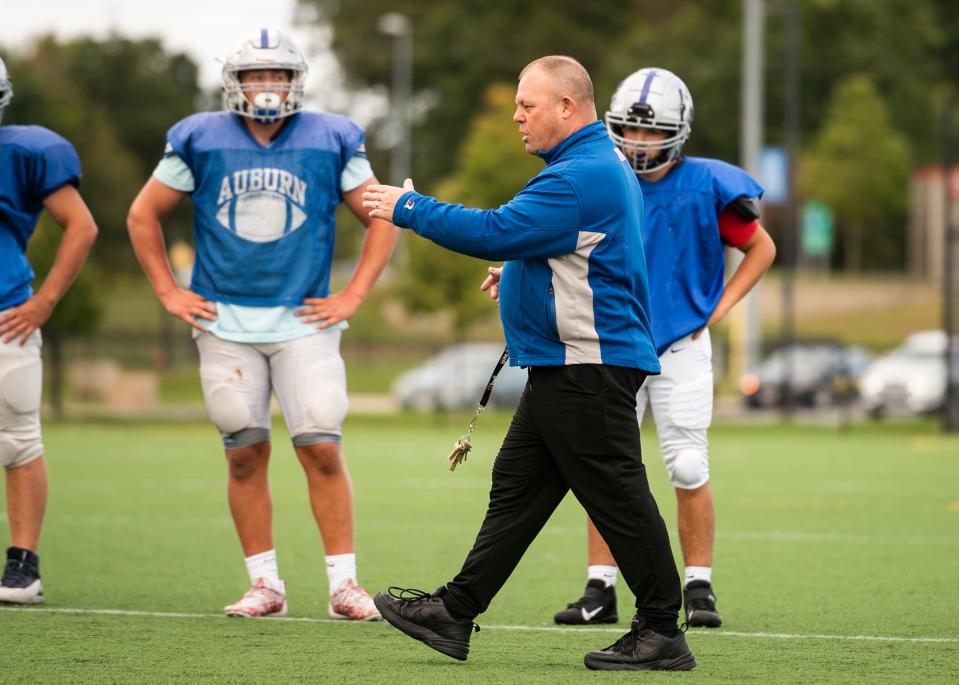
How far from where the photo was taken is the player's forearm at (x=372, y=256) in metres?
6.49

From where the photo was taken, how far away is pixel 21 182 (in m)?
6.65

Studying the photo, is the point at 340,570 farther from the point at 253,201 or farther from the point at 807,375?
the point at 807,375

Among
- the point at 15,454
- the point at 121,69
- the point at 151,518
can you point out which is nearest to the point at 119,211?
the point at 121,69

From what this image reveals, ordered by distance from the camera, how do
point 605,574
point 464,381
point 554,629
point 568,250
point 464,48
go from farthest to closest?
point 464,48 → point 464,381 → point 605,574 → point 554,629 → point 568,250

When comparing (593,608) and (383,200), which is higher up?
(383,200)

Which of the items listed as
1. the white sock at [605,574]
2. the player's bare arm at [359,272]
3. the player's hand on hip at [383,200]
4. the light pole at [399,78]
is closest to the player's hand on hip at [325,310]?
the player's bare arm at [359,272]

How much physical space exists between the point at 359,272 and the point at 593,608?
1.68m

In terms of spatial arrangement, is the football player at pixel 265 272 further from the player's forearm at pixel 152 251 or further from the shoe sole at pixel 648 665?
the shoe sole at pixel 648 665

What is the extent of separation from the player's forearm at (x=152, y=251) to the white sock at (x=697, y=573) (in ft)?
7.92

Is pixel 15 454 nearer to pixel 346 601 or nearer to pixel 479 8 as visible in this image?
pixel 346 601

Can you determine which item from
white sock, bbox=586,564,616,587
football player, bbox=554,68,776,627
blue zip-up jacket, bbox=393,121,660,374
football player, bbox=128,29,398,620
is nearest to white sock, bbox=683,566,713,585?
football player, bbox=554,68,776,627

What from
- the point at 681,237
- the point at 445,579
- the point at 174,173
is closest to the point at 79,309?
the point at 445,579

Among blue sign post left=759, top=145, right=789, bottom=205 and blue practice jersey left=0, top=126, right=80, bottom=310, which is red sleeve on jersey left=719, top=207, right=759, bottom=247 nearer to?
blue practice jersey left=0, top=126, right=80, bottom=310

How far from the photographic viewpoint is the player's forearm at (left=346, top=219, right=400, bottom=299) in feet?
21.3
